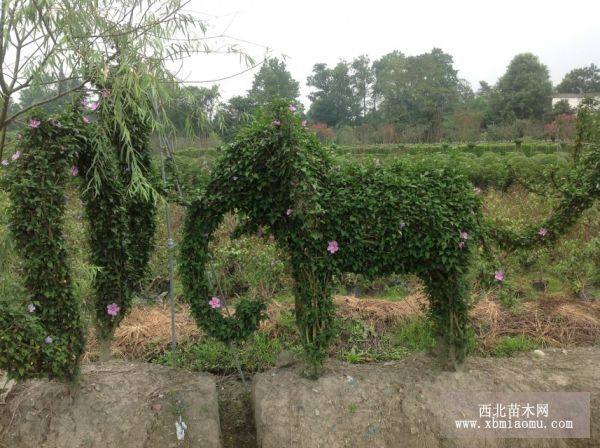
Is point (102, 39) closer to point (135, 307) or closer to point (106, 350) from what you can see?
point (106, 350)

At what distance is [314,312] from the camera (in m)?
3.31

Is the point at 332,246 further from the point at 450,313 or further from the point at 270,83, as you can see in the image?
the point at 270,83

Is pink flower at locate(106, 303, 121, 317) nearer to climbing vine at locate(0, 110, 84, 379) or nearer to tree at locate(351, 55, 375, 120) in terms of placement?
climbing vine at locate(0, 110, 84, 379)

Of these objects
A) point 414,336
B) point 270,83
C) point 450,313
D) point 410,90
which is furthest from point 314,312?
point 410,90

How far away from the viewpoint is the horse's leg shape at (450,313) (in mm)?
3395

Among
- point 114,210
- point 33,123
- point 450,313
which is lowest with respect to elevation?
point 450,313

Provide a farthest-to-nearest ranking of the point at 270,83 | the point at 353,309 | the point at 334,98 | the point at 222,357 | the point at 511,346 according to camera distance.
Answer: the point at 334,98
the point at 270,83
the point at 353,309
the point at 511,346
the point at 222,357

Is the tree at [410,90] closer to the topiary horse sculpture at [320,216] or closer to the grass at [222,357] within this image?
the grass at [222,357]

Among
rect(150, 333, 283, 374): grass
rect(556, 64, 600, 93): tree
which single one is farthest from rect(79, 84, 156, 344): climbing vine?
rect(556, 64, 600, 93): tree

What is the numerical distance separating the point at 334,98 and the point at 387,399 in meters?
36.1

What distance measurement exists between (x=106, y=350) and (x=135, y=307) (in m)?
1.84

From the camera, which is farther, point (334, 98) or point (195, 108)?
point (334, 98)

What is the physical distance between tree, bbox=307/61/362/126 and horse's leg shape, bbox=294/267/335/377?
34966 mm

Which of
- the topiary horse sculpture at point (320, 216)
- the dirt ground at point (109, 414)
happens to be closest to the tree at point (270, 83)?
the topiary horse sculpture at point (320, 216)
